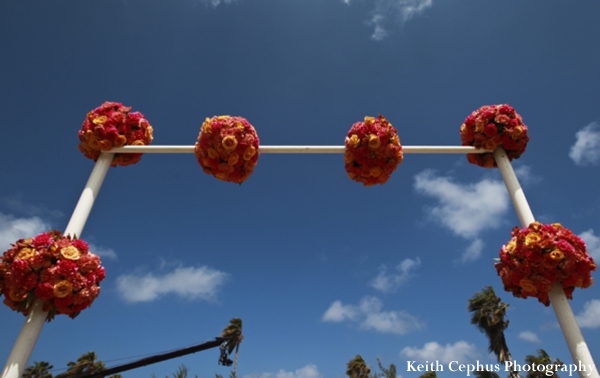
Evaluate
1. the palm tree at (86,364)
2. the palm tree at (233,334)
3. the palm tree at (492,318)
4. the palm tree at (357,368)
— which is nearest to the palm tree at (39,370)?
the palm tree at (86,364)

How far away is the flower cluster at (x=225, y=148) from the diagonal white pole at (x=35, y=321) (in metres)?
1.72

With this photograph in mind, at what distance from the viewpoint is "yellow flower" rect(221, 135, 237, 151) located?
647 cm

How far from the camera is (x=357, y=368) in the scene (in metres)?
31.2

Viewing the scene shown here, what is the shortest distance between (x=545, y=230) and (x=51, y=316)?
21.1ft

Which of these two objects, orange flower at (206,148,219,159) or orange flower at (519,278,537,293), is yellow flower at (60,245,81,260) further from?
orange flower at (519,278,537,293)

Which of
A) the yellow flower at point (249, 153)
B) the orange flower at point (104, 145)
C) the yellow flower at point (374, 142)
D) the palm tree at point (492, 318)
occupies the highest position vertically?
the palm tree at point (492, 318)

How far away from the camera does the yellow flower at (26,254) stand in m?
4.77

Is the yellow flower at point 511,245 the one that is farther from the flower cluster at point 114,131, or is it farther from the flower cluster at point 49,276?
the flower cluster at point 114,131

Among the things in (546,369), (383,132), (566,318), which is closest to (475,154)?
(383,132)

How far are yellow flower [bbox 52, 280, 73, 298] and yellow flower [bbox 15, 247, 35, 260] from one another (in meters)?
0.51

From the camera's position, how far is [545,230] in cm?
525

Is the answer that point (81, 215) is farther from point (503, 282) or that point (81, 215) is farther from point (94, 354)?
point (94, 354)

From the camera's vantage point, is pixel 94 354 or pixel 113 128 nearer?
pixel 113 128

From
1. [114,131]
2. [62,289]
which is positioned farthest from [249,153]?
[62,289]
